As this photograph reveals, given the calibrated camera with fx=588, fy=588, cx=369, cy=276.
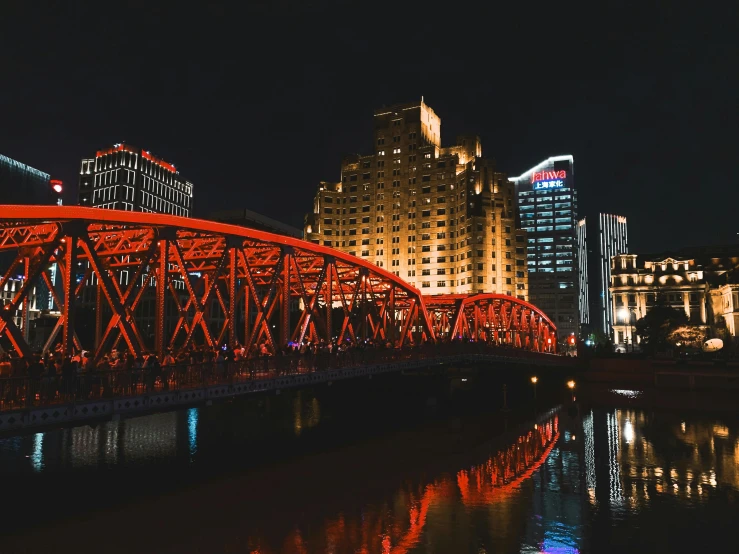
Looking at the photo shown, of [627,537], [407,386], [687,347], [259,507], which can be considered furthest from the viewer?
[687,347]

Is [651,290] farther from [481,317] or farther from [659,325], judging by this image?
[481,317]

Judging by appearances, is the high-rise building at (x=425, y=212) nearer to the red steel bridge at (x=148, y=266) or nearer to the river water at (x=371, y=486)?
the red steel bridge at (x=148, y=266)

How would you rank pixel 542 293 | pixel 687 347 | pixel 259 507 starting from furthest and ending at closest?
pixel 542 293, pixel 687 347, pixel 259 507

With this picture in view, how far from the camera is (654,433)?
40.1 meters

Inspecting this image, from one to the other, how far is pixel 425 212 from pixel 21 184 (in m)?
96.6

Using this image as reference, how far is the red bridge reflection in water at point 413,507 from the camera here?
1750 cm

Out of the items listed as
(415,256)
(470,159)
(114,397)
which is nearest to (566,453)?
(114,397)

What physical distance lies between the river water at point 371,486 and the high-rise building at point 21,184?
117172mm

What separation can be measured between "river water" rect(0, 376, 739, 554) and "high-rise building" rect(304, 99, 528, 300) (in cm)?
9113

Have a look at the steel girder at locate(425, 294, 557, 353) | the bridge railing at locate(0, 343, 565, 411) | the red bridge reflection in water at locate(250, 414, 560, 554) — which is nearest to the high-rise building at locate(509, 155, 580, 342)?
the steel girder at locate(425, 294, 557, 353)

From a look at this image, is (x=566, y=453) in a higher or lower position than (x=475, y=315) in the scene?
lower

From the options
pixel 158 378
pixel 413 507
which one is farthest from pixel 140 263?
pixel 413 507

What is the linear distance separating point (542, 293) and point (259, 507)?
165234mm

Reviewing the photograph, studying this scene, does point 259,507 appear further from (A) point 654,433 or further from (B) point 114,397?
(A) point 654,433
